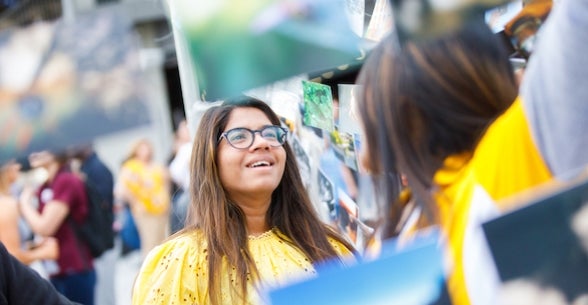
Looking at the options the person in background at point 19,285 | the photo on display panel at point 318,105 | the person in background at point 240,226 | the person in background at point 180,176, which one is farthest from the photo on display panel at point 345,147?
the person in background at point 180,176

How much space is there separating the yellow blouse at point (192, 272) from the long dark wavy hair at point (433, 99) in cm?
85

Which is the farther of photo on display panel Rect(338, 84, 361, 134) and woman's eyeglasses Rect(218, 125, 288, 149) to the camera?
woman's eyeglasses Rect(218, 125, 288, 149)

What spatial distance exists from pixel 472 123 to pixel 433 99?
63 mm

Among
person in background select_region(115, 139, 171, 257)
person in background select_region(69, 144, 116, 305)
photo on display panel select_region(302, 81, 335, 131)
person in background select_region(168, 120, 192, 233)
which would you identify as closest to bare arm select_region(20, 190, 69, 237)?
person in background select_region(69, 144, 116, 305)

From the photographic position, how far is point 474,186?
3.52 ft

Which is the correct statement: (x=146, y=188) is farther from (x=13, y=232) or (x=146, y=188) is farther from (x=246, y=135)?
(x=13, y=232)

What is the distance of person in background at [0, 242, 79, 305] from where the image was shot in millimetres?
1772

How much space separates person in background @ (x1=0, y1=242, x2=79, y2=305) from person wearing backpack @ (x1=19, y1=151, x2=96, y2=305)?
1.07m

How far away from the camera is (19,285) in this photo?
1.79 metres

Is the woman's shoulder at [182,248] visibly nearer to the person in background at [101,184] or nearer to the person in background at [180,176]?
the person in background at [101,184]

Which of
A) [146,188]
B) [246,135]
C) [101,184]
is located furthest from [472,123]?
[101,184]

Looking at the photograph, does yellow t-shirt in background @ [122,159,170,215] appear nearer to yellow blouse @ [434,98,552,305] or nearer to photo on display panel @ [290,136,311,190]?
photo on display panel @ [290,136,311,190]

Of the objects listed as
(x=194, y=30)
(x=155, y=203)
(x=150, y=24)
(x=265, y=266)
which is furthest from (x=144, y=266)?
(x=194, y=30)

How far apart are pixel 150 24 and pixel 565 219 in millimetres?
598
